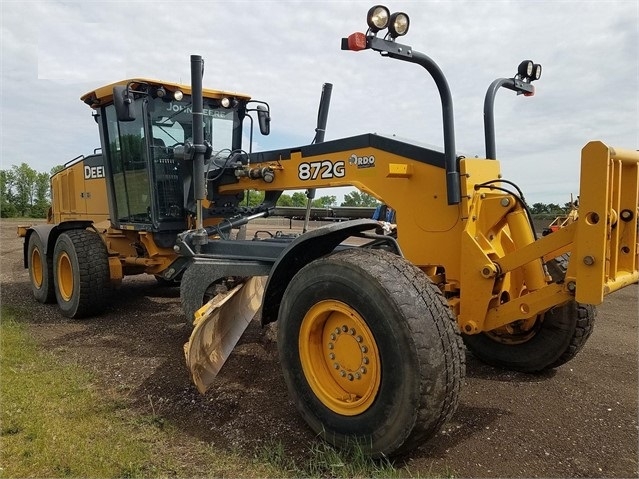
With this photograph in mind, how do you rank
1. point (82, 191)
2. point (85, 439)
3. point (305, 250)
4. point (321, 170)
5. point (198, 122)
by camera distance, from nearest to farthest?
1. point (85, 439)
2. point (305, 250)
3. point (321, 170)
4. point (198, 122)
5. point (82, 191)

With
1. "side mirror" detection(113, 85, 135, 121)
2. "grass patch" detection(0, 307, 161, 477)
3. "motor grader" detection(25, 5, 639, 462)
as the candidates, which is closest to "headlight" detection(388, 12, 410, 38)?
"motor grader" detection(25, 5, 639, 462)

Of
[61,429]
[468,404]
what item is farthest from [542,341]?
[61,429]

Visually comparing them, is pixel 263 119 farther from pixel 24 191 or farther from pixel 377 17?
pixel 24 191

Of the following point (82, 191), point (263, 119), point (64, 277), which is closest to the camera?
point (263, 119)

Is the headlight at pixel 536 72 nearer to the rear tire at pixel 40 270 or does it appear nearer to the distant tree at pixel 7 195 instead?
the rear tire at pixel 40 270

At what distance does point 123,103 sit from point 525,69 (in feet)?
13.1

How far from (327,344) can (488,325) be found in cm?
115

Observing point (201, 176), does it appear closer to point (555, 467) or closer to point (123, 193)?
point (123, 193)

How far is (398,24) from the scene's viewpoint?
10.8ft

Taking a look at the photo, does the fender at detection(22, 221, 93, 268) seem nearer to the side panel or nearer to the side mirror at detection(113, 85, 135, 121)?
the side panel

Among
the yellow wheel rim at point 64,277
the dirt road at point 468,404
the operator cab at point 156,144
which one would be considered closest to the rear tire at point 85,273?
the yellow wheel rim at point 64,277

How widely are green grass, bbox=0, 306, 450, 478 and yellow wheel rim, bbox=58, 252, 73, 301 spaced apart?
10.4ft

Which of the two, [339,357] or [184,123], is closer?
[339,357]

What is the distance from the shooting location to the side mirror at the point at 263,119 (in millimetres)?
6914
